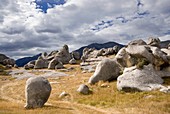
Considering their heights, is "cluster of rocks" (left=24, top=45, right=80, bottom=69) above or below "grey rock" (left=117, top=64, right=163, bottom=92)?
above

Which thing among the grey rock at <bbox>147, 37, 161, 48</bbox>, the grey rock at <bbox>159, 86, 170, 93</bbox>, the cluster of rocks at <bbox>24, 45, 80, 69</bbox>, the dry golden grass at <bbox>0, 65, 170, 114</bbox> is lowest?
the dry golden grass at <bbox>0, 65, 170, 114</bbox>

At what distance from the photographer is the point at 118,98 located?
4478 centimetres

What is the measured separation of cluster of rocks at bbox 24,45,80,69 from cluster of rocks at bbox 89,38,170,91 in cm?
6440

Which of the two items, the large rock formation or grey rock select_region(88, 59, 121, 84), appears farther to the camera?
grey rock select_region(88, 59, 121, 84)

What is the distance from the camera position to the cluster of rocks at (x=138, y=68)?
159ft

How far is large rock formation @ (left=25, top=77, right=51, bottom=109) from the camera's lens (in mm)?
42281

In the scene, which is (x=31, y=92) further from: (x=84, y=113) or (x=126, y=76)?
(x=126, y=76)

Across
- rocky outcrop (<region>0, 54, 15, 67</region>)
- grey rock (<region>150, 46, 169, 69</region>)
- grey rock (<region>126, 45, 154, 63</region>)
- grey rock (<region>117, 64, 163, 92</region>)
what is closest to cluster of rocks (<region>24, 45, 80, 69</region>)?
rocky outcrop (<region>0, 54, 15, 67</region>)

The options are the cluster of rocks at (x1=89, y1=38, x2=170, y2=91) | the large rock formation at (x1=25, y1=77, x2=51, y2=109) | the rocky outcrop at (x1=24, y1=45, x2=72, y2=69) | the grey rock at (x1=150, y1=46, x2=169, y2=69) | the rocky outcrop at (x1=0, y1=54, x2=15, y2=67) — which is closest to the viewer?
the large rock formation at (x1=25, y1=77, x2=51, y2=109)

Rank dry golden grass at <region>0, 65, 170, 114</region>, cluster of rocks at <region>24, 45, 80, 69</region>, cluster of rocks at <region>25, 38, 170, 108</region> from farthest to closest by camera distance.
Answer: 1. cluster of rocks at <region>24, 45, 80, 69</region>
2. cluster of rocks at <region>25, 38, 170, 108</region>
3. dry golden grass at <region>0, 65, 170, 114</region>

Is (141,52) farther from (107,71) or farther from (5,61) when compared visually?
(5,61)

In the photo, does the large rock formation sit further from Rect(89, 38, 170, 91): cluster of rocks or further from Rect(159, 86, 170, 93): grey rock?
Rect(159, 86, 170, 93): grey rock

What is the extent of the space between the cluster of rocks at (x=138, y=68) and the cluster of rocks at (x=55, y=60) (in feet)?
211

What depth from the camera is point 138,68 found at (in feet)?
168
